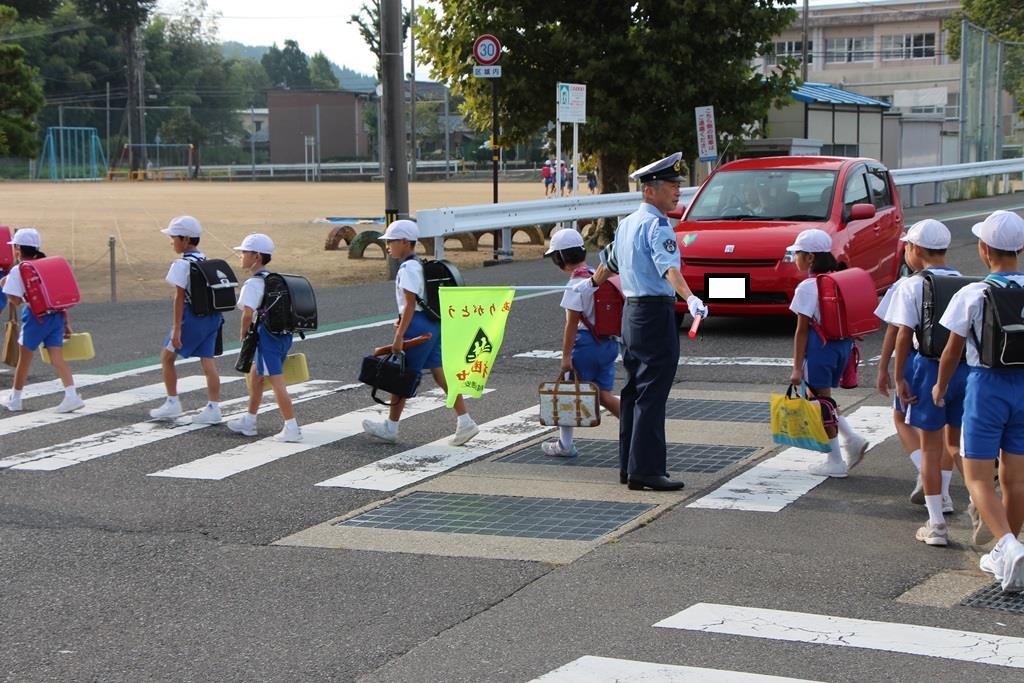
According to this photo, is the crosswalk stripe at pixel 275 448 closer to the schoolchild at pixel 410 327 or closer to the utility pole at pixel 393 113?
the schoolchild at pixel 410 327

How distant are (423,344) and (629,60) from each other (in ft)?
58.4

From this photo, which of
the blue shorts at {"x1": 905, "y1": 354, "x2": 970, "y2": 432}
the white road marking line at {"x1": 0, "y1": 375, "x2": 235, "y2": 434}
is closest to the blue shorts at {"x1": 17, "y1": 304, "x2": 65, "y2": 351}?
the white road marking line at {"x1": 0, "y1": 375, "x2": 235, "y2": 434}

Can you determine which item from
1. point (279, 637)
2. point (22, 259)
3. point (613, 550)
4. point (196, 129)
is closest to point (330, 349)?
point (22, 259)

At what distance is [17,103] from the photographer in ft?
75.5

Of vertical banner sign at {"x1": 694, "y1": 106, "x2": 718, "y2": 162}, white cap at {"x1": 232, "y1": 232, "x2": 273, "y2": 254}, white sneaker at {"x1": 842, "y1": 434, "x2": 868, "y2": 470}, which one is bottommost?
white sneaker at {"x1": 842, "y1": 434, "x2": 868, "y2": 470}

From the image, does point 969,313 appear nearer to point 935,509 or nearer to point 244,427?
point 935,509

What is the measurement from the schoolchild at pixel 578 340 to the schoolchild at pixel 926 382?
7.20 feet

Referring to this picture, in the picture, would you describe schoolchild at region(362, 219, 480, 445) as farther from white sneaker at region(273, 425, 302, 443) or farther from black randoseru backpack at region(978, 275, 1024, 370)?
black randoseru backpack at region(978, 275, 1024, 370)

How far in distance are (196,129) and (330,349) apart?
3426 inches

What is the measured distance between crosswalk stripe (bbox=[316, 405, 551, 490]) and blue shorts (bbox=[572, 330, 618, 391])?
978 mm

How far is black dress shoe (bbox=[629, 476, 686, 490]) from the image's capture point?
7926 millimetres

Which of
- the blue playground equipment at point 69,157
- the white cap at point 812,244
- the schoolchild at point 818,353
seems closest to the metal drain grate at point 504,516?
the schoolchild at point 818,353

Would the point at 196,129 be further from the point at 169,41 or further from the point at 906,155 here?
the point at 906,155

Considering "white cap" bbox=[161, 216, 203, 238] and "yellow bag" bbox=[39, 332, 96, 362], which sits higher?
"white cap" bbox=[161, 216, 203, 238]
